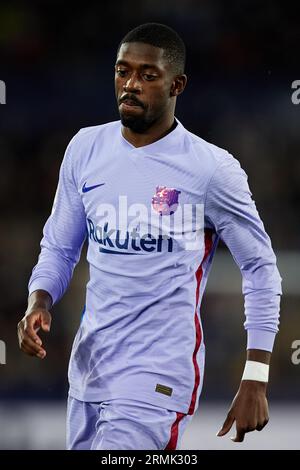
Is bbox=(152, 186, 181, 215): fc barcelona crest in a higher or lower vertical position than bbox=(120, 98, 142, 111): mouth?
lower

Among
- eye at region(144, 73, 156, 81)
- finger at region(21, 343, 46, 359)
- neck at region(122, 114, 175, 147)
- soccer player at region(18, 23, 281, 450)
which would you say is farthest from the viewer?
neck at region(122, 114, 175, 147)

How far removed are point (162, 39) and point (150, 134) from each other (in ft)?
1.06

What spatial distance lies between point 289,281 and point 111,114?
184 centimetres

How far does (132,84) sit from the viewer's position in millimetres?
3346

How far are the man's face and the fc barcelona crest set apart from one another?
0.25m

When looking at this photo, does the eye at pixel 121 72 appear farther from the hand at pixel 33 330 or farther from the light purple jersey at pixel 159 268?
the hand at pixel 33 330

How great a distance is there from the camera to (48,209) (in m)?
7.41

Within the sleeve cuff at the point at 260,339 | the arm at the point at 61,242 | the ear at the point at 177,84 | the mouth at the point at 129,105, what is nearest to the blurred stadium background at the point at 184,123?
the arm at the point at 61,242

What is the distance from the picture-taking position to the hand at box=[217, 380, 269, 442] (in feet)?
10.5

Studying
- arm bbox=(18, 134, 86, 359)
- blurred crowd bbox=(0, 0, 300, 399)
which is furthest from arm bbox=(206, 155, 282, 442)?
blurred crowd bbox=(0, 0, 300, 399)

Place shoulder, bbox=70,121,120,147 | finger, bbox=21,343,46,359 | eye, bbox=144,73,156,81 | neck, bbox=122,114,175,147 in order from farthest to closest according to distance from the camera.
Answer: shoulder, bbox=70,121,120,147 → neck, bbox=122,114,175,147 → eye, bbox=144,73,156,81 → finger, bbox=21,343,46,359

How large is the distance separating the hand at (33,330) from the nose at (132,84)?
2.54 feet

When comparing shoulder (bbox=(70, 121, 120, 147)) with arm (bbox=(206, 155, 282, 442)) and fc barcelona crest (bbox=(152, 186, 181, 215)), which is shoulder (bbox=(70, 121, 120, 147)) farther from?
arm (bbox=(206, 155, 282, 442))
